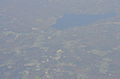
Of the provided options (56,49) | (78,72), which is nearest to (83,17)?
(56,49)

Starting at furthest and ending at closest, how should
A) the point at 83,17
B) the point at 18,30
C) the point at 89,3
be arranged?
the point at 89,3
the point at 83,17
the point at 18,30

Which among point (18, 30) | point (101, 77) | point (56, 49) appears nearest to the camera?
point (101, 77)

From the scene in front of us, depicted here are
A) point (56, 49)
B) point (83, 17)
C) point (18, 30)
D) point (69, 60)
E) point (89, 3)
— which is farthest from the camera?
point (89, 3)

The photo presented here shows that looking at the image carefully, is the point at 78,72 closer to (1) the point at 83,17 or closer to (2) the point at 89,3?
(1) the point at 83,17

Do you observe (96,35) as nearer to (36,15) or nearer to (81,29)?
(81,29)

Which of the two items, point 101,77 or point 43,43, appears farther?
point 43,43

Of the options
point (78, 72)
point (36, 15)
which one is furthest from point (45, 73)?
point (36, 15)
